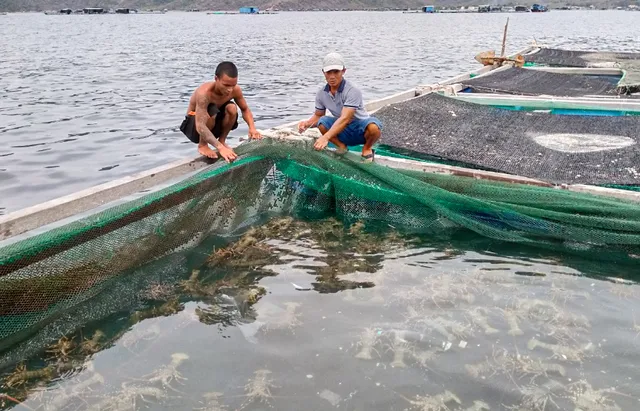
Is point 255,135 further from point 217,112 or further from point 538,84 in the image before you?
point 538,84

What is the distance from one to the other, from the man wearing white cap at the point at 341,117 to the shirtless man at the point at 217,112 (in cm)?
88

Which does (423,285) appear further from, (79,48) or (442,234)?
(79,48)

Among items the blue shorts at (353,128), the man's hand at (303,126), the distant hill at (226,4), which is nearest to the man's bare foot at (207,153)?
the man's hand at (303,126)

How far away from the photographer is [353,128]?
249 inches

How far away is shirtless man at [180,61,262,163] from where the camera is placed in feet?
18.4

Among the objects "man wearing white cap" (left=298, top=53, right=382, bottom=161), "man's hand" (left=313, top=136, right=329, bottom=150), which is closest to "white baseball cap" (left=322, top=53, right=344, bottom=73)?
"man wearing white cap" (left=298, top=53, right=382, bottom=161)

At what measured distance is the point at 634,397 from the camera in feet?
10.4

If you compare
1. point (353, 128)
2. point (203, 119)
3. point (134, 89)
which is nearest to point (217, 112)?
point (203, 119)

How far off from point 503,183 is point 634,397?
2.55 m

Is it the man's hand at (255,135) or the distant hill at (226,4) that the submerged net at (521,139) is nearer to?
the man's hand at (255,135)

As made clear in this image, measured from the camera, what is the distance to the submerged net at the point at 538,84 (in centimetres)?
1137

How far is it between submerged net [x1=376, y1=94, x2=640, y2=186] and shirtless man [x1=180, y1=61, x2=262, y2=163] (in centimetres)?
226

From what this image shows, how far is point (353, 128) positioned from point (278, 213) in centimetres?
137

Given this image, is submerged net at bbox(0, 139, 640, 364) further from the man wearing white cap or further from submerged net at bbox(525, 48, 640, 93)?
submerged net at bbox(525, 48, 640, 93)
